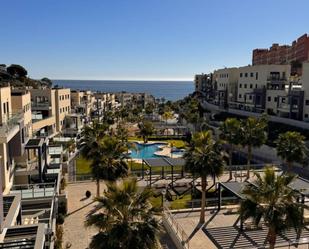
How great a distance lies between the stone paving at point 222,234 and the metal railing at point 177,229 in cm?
35

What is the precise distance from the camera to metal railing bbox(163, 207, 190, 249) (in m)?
24.5

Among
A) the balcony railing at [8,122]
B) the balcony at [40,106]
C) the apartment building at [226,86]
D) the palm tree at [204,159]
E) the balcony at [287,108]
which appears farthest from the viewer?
the apartment building at [226,86]

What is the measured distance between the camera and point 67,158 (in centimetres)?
4900

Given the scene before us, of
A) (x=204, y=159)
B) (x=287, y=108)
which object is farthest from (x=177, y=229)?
(x=287, y=108)

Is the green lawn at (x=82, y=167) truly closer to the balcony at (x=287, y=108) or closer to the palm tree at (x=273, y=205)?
the palm tree at (x=273, y=205)

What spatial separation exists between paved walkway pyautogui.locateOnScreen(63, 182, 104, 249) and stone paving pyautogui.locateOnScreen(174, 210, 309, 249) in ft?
26.3

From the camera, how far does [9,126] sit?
2481 centimetres

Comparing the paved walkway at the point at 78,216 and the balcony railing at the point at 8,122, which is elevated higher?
the balcony railing at the point at 8,122

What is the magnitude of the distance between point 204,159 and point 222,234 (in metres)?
6.20

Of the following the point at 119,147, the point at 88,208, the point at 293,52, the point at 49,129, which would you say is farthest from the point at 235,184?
the point at 293,52

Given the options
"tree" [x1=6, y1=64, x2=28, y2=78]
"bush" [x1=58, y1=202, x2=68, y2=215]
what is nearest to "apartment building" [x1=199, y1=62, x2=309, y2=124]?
"bush" [x1=58, y1=202, x2=68, y2=215]

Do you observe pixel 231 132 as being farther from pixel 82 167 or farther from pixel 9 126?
pixel 9 126

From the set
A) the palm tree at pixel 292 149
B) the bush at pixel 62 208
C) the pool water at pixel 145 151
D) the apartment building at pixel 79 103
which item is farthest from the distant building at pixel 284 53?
the bush at pixel 62 208

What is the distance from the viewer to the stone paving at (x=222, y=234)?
24.8 m
